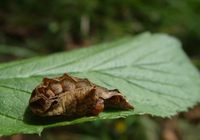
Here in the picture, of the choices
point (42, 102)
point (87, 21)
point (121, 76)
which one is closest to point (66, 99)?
point (42, 102)

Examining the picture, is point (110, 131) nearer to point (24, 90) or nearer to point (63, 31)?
point (63, 31)

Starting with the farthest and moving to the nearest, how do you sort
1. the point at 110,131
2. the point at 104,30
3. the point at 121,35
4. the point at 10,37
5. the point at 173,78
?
the point at 10,37 → the point at 104,30 → the point at 121,35 → the point at 110,131 → the point at 173,78

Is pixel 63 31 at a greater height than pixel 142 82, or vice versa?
pixel 63 31

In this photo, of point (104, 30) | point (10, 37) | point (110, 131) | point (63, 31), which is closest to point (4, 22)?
point (10, 37)

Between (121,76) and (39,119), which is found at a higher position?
(121,76)

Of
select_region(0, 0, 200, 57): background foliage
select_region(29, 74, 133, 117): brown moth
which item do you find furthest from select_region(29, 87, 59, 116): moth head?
select_region(0, 0, 200, 57): background foliage

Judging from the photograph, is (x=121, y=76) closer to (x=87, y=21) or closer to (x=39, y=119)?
(x=39, y=119)
